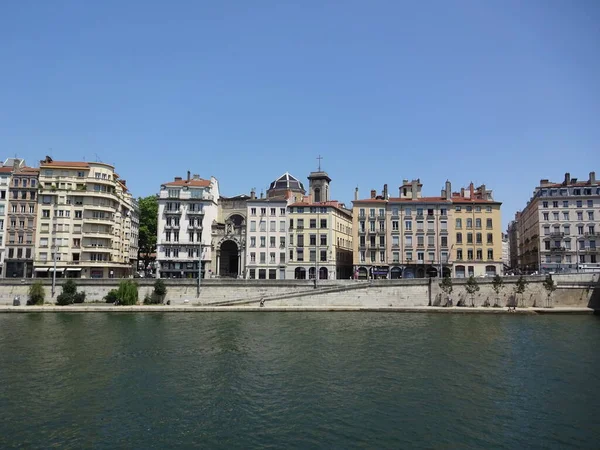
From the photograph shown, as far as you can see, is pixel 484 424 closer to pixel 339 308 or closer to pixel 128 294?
pixel 339 308

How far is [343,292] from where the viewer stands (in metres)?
70.2

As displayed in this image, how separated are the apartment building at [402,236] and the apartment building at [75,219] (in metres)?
41.2

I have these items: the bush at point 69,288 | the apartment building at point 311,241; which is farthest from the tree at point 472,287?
the bush at point 69,288

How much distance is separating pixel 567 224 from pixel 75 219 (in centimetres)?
8236

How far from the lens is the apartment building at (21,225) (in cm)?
7956

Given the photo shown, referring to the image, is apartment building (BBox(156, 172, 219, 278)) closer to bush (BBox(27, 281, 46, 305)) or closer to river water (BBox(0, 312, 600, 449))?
bush (BBox(27, 281, 46, 305))

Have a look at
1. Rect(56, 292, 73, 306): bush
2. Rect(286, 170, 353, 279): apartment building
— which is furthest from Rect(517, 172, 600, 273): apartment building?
Rect(56, 292, 73, 306): bush

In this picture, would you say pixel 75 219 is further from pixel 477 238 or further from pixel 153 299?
pixel 477 238

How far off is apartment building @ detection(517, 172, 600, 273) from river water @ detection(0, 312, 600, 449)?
41.2 metres

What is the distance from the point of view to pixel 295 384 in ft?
94.2

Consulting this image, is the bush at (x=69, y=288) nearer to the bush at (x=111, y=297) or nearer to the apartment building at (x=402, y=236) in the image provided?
the bush at (x=111, y=297)

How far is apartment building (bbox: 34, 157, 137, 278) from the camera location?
7962cm

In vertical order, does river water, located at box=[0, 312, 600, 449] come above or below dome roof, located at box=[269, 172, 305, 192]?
Result: below

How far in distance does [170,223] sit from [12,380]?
5976cm
